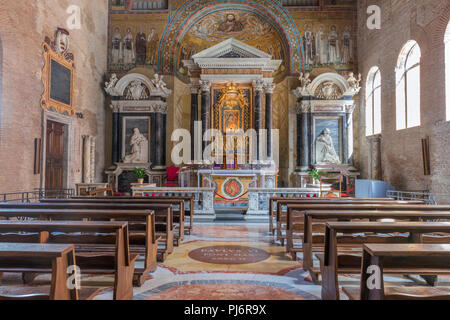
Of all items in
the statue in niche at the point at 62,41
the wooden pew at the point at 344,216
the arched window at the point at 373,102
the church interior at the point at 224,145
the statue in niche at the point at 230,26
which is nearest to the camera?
the church interior at the point at 224,145

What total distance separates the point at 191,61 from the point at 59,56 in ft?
18.8

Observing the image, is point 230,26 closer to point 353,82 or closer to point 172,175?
point 353,82

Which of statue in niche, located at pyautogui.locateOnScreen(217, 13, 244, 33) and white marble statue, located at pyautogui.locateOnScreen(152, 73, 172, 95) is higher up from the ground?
statue in niche, located at pyautogui.locateOnScreen(217, 13, 244, 33)

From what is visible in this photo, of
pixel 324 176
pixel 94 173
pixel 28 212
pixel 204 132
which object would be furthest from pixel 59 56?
pixel 324 176

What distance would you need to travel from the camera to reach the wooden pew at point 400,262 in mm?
2158

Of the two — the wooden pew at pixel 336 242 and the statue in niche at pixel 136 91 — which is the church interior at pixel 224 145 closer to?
the wooden pew at pixel 336 242

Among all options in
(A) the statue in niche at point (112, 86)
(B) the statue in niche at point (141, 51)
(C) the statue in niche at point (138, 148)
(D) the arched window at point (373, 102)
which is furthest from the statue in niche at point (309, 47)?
(A) the statue in niche at point (112, 86)

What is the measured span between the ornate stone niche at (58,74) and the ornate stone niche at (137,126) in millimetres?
2738

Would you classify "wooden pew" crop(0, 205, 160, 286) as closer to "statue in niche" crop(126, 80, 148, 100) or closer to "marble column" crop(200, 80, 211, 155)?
"marble column" crop(200, 80, 211, 155)

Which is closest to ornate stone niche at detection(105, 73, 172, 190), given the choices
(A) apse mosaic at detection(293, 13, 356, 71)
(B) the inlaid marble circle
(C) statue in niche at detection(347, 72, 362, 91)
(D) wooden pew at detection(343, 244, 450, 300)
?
(A) apse mosaic at detection(293, 13, 356, 71)

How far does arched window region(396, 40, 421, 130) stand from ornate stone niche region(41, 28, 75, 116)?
11.9 m

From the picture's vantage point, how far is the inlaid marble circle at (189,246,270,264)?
4789mm
